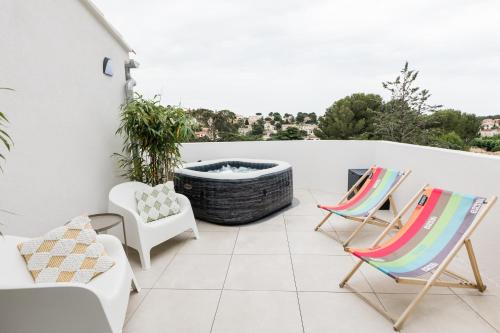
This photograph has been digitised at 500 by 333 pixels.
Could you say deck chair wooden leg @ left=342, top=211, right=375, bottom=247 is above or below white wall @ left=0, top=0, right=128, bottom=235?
below

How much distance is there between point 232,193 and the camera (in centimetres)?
364

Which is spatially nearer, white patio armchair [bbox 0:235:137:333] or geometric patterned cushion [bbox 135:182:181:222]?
white patio armchair [bbox 0:235:137:333]

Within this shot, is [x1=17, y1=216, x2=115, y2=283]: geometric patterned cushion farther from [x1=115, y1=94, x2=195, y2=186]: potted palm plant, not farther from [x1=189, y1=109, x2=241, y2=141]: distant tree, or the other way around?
[x1=189, y1=109, x2=241, y2=141]: distant tree

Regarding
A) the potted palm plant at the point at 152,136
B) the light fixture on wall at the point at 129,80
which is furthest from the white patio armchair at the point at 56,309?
the light fixture on wall at the point at 129,80

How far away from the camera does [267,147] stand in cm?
566

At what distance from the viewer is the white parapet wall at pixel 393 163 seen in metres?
2.28

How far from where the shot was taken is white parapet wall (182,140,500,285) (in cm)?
228

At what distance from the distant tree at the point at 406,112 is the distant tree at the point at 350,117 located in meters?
7.11

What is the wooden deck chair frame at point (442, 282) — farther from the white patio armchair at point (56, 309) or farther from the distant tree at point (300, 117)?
the distant tree at point (300, 117)

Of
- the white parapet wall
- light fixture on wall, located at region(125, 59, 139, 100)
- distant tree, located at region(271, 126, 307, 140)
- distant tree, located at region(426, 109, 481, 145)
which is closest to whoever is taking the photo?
the white parapet wall

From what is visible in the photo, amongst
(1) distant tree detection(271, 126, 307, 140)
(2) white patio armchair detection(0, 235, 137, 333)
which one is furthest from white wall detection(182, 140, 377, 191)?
(2) white patio armchair detection(0, 235, 137, 333)

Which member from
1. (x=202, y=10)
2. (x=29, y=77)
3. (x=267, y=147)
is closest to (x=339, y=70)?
(x=267, y=147)

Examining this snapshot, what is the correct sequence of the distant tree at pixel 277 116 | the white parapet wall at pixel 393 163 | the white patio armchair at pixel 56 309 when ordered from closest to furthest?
the white patio armchair at pixel 56 309, the white parapet wall at pixel 393 163, the distant tree at pixel 277 116

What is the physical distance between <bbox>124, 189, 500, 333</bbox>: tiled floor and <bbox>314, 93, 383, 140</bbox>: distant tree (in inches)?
510
